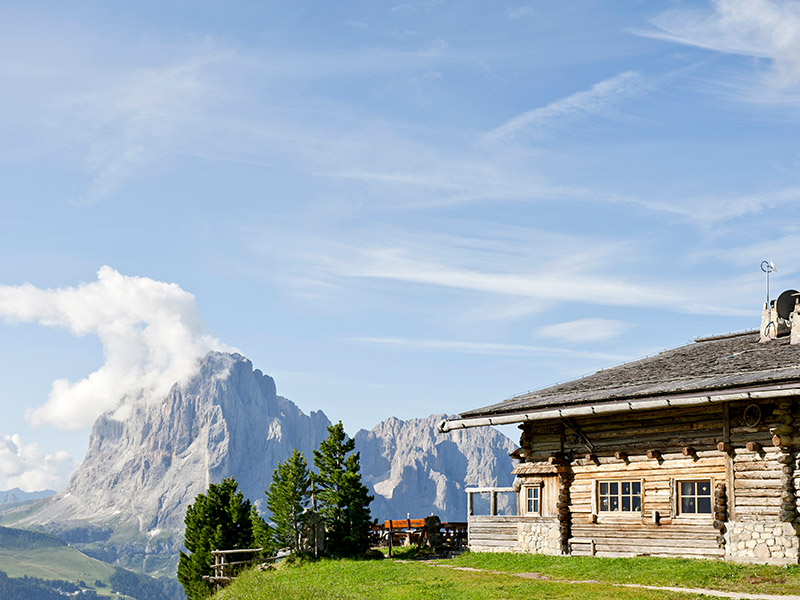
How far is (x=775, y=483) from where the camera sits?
23.2m

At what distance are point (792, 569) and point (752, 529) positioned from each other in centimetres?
204

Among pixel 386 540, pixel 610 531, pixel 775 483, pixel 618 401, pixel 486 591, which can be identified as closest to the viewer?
pixel 486 591

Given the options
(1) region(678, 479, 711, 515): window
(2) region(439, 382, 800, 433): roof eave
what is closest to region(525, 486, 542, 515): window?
(2) region(439, 382, 800, 433): roof eave

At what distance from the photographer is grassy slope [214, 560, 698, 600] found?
20.1m

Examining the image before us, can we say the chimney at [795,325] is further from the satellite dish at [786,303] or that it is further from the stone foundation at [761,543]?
the stone foundation at [761,543]

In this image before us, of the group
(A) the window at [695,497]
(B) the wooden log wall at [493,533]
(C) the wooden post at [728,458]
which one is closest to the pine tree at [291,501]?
(B) the wooden log wall at [493,533]

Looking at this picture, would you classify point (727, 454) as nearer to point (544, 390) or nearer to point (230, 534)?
point (544, 390)

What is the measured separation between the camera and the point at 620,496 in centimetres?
2739

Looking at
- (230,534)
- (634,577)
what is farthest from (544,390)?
(230,534)

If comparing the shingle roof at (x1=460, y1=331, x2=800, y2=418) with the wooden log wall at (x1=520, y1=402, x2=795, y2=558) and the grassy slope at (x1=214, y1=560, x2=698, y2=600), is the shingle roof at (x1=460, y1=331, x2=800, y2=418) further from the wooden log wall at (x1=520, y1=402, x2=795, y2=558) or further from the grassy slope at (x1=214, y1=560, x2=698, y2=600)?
the grassy slope at (x1=214, y1=560, x2=698, y2=600)

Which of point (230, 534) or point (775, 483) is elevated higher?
point (775, 483)

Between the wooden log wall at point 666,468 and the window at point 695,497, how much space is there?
0.21m

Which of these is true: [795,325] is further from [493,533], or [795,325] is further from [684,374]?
[493,533]

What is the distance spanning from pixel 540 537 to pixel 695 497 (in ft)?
19.2
